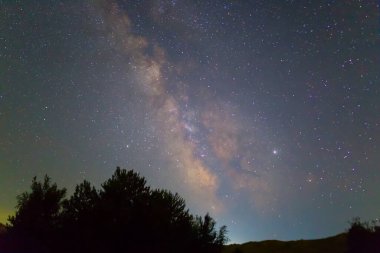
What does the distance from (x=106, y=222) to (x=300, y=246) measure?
136 feet

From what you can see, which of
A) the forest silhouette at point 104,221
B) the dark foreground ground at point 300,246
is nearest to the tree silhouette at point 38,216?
the forest silhouette at point 104,221

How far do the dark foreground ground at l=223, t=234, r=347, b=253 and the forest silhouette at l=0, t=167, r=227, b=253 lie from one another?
988 inches

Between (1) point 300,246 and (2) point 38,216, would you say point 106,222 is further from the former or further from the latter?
(1) point 300,246

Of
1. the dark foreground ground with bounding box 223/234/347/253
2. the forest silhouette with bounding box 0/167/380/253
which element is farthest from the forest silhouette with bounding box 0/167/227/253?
the dark foreground ground with bounding box 223/234/347/253

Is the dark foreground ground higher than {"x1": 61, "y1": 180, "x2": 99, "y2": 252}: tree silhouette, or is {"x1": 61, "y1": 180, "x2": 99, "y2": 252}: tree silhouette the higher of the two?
the dark foreground ground

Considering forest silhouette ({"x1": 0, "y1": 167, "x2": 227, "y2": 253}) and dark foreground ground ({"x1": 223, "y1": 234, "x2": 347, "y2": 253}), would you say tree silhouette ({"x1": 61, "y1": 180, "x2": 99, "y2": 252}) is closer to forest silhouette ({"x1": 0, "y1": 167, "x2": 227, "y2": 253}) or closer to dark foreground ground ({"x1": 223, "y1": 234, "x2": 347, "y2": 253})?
forest silhouette ({"x1": 0, "y1": 167, "x2": 227, "y2": 253})

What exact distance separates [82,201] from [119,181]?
11.4 feet

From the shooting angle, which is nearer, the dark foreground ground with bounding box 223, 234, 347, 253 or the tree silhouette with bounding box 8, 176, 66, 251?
the tree silhouette with bounding box 8, 176, 66, 251

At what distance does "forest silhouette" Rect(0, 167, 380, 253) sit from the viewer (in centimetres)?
2739

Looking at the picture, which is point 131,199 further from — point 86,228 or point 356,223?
point 356,223

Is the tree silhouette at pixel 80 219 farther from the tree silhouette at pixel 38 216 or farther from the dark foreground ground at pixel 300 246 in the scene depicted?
the dark foreground ground at pixel 300 246

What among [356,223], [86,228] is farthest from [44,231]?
[356,223]

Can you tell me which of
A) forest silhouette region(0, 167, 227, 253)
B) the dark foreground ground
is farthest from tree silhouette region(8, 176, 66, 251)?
the dark foreground ground

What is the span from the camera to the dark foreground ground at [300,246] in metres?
54.9
